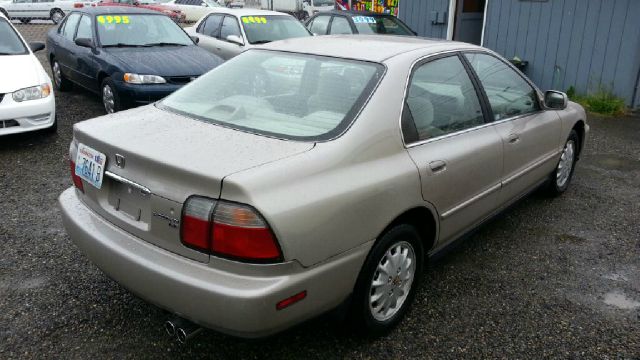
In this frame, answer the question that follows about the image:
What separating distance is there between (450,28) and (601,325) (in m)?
8.88

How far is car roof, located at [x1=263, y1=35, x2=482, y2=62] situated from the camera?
301 centimetres

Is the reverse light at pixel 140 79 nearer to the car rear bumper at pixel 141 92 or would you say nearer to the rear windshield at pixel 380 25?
the car rear bumper at pixel 141 92

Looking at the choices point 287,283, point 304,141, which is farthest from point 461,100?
point 287,283

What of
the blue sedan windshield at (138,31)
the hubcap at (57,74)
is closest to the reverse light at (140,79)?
the blue sedan windshield at (138,31)

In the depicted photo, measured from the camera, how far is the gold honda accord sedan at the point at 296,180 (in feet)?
6.93

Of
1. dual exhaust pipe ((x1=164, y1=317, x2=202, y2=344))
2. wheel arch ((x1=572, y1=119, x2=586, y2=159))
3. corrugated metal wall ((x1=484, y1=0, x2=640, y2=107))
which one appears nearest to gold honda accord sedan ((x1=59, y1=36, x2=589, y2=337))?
dual exhaust pipe ((x1=164, y1=317, x2=202, y2=344))

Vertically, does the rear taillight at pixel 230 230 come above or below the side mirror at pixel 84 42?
below

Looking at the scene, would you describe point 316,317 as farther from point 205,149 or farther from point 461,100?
point 461,100

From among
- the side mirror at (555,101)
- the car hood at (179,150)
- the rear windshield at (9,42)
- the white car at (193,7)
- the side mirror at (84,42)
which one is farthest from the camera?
the white car at (193,7)

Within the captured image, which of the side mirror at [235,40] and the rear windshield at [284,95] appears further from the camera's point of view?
the side mirror at [235,40]

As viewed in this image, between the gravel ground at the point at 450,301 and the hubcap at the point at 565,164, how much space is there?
0.80 ft

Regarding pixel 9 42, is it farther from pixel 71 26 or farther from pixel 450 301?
pixel 450 301

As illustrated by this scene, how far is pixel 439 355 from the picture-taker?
8.87ft

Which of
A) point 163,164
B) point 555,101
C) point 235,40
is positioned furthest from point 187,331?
point 235,40
